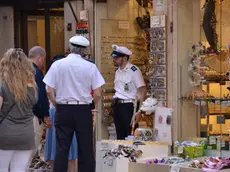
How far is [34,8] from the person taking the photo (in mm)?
13352

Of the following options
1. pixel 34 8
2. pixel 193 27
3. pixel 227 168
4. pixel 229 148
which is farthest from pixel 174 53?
pixel 34 8

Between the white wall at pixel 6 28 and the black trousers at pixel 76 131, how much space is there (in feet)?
18.6

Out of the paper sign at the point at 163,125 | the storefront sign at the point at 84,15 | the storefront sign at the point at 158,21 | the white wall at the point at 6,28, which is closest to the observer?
the paper sign at the point at 163,125

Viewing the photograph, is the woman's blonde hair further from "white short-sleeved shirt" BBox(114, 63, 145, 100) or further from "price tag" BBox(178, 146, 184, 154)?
"white short-sleeved shirt" BBox(114, 63, 145, 100)

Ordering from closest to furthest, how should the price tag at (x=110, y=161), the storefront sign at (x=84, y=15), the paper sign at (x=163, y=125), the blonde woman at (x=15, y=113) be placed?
the blonde woman at (x=15, y=113) → the price tag at (x=110, y=161) → the paper sign at (x=163, y=125) → the storefront sign at (x=84, y=15)

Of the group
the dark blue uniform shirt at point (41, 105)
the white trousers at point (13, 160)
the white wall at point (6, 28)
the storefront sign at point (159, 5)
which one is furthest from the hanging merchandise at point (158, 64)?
the white wall at point (6, 28)

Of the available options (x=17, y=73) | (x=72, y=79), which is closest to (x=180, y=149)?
(x=72, y=79)

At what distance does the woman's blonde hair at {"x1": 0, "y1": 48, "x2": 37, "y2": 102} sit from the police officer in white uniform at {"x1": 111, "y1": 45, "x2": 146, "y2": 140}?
274 cm

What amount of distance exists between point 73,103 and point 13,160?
Answer: 1302mm

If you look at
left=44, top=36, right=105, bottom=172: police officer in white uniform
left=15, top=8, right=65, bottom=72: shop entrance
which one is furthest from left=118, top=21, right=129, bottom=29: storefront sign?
left=44, top=36, right=105, bottom=172: police officer in white uniform

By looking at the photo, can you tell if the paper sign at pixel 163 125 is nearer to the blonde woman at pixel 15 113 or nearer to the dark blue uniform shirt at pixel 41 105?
the dark blue uniform shirt at pixel 41 105

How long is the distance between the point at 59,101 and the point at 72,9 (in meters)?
3.35

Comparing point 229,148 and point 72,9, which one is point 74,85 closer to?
point 229,148

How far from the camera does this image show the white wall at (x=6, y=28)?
44.7 ft
